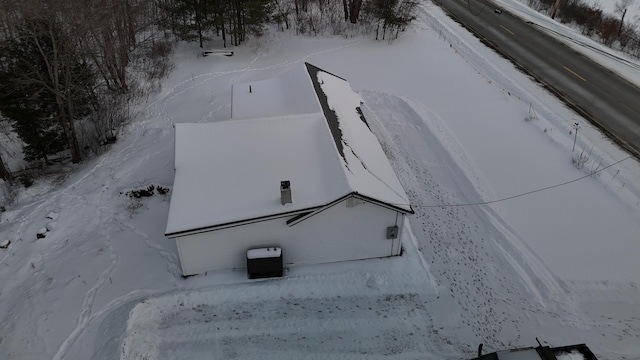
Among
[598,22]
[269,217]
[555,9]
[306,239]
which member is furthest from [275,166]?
[555,9]

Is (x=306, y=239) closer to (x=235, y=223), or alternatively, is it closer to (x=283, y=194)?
(x=283, y=194)

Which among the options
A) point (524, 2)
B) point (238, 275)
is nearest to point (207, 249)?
point (238, 275)

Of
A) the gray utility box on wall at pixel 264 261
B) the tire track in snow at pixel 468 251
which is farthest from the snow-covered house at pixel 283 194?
the tire track in snow at pixel 468 251

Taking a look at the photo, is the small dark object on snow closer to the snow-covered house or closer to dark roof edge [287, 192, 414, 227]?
the snow-covered house

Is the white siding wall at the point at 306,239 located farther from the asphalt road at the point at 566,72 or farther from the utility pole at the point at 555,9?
the utility pole at the point at 555,9

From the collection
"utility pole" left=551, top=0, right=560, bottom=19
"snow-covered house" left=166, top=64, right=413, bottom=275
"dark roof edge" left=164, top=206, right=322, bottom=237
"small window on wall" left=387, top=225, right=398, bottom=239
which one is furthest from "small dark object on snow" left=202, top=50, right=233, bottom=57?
"utility pole" left=551, top=0, right=560, bottom=19

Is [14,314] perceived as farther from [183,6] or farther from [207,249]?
[183,6]
